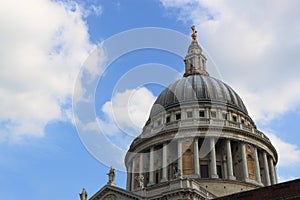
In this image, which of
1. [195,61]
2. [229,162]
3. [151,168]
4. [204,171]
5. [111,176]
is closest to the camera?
[111,176]

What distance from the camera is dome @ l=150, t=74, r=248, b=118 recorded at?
64812 millimetres

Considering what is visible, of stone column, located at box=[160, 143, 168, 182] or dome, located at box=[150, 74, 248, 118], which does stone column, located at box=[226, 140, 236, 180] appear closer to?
dome, located at box=[150, 74, 248, 118]

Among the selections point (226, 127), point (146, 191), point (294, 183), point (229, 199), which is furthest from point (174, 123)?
point (294, 183)

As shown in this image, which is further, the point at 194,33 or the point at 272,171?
the point at 194,33

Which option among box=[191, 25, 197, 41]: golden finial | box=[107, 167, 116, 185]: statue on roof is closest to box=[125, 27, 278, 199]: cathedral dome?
box=[107, 167, 116, 185]: statue on roof

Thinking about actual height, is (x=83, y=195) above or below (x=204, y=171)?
below

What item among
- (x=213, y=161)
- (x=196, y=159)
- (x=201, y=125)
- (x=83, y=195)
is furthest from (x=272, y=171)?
(x=83, y=195)

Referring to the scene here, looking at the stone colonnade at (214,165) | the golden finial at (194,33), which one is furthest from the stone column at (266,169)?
the golden finial at (194,33)

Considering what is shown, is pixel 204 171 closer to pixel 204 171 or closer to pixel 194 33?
pixel 204 171

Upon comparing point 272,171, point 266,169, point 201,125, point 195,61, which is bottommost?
point 266,169

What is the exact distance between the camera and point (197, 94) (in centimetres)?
6538

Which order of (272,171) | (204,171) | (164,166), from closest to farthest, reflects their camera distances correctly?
(164,166), (204,171), (272,171)

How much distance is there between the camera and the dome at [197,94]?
64.8m

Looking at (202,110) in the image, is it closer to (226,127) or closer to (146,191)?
(226,127)
